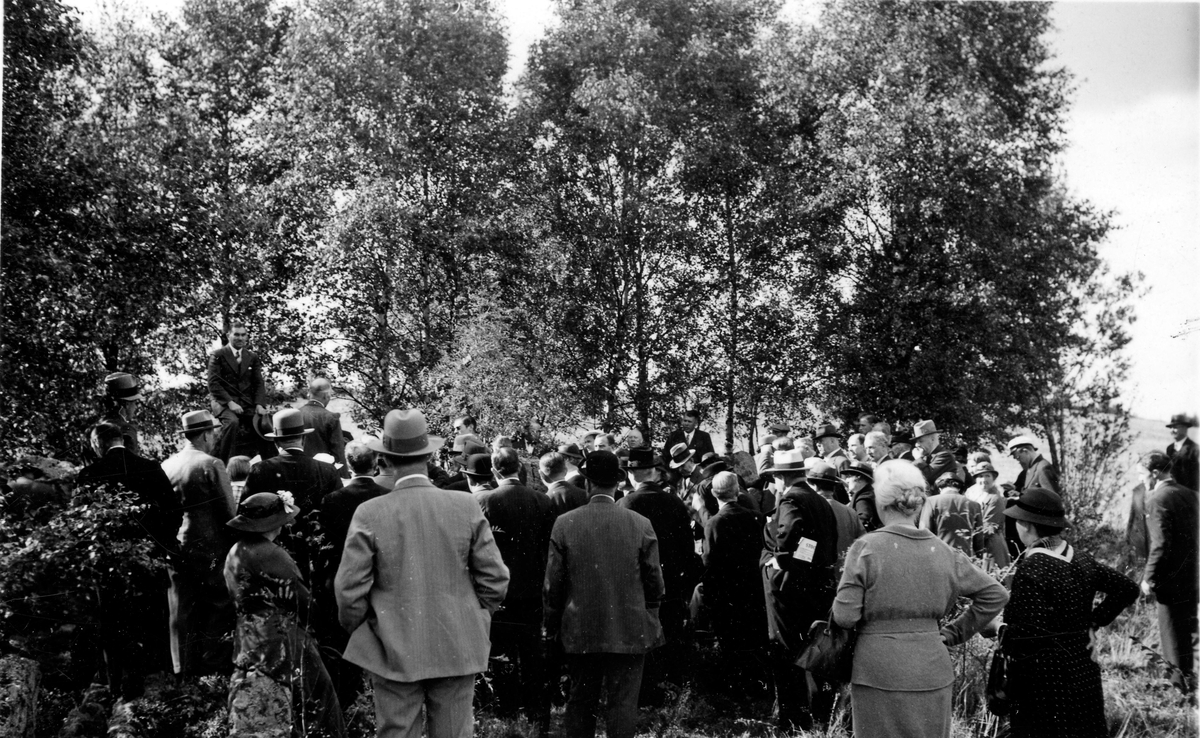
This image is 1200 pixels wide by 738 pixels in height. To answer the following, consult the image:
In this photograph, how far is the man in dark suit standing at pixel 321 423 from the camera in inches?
353

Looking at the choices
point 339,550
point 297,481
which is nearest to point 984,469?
point 339,550

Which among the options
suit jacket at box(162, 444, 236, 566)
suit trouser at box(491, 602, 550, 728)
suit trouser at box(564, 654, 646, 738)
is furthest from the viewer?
suit trouser at box(491, 602, 550, 728)

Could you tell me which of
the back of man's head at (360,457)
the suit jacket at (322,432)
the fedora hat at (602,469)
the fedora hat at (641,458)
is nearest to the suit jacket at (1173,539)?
the fedora hat at (641,458)

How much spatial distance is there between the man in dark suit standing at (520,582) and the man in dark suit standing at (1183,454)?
4.76 metres

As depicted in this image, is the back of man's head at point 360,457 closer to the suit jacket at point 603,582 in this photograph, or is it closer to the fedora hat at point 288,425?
the fedora hat at point 288,425

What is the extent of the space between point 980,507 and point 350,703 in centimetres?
531

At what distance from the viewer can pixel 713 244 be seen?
22641 mm

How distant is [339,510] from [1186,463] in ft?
20.5

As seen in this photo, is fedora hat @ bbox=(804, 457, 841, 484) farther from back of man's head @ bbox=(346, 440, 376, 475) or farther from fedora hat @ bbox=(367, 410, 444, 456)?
fedora hat @ bbox=(367, 410, 444, 456)

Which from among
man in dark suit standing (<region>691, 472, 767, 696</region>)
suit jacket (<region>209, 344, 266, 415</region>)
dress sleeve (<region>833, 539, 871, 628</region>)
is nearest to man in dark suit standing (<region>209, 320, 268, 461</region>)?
suit jacket (<region>209, 344, 266, 415</region>)

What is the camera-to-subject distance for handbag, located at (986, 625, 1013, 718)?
5023mm

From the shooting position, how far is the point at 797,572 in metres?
6.46

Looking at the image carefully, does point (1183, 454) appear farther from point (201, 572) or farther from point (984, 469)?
point (201, 572)

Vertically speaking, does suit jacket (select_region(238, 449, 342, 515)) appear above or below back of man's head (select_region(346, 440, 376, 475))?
below
